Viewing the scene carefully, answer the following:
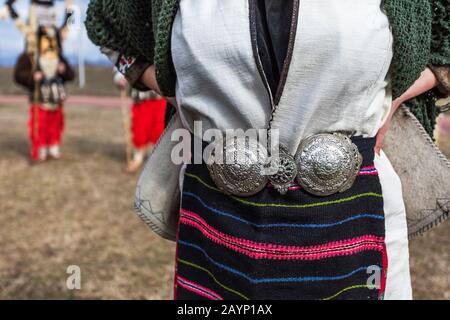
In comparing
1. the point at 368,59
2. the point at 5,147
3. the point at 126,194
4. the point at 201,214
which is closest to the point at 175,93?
the point at 201,214

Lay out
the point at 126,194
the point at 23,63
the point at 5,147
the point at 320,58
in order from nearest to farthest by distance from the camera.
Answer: the point at 320,58
the point at 126,194
the point at 23,63
the point at 5,147

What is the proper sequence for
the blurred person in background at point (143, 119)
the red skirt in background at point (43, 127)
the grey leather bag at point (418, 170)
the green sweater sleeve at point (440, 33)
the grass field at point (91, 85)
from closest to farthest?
the green sweater sleeve at point (440, 33) → the grey leather bag at point (418, 170) → the blurred person in background at point (143, 119) → the red skirt in background at point (43, 127) → the grass field at point (91, 85)

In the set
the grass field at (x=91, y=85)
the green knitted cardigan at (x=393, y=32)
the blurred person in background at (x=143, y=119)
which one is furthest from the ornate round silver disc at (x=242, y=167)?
the grass field at (x=91, y=85)

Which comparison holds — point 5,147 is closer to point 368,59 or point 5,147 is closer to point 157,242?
point 157,242

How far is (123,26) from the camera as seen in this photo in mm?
1210

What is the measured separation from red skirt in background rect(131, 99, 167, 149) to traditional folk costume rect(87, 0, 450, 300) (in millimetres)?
4692

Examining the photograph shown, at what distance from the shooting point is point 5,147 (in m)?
7.30

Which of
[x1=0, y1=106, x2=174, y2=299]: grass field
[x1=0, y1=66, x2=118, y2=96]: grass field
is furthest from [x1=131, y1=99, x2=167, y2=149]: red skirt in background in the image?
[x1=0, y1=66, x2=118, y2=96]: grass field

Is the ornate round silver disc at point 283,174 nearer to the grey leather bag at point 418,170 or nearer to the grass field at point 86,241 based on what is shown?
the grey leather bag at point 418,170

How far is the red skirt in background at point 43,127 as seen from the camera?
619 centimetres

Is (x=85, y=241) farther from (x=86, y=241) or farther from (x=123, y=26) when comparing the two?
(x=123, y=26)

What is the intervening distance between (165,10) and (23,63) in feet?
17.6

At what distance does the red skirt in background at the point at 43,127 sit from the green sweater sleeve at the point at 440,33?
5.69 m

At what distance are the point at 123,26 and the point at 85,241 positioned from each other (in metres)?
2.70
